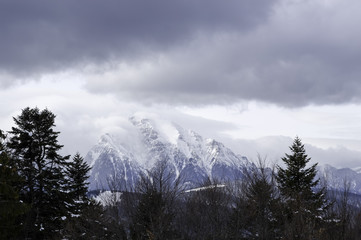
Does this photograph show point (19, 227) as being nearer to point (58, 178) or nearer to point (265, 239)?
point (58, 178)

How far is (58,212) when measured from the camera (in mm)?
35656

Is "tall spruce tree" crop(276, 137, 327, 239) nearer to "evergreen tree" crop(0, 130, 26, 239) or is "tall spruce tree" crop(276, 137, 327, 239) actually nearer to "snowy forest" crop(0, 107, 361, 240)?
"snowy forest" crop(0, 107, 361, 240)

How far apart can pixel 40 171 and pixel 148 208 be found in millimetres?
12581

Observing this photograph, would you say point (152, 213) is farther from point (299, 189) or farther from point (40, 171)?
point (299, 189)

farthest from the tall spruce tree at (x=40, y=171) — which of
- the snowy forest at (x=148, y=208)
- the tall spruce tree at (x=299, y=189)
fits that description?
the tall spruce tree at (x=299, y=189)

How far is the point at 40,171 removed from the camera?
35.6 meters

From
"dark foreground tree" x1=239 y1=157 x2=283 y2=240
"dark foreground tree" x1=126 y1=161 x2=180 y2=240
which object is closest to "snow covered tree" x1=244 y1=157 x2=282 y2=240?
"dark foreground tree" x1=239 y1=157 x2=283 y2=240

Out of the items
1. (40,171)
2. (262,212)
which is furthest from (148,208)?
(40,171)

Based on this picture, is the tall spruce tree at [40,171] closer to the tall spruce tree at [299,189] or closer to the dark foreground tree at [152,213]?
the dark foreground tree at [152,213]

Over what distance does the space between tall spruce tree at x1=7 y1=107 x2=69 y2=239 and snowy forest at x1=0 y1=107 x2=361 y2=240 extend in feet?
0.24

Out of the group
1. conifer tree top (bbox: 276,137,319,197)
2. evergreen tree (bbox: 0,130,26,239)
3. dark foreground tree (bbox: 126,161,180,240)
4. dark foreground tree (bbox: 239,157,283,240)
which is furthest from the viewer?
conifer tree top (bbox: 276,137,319,197)

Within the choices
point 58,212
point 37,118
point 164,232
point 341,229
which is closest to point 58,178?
point 58,212

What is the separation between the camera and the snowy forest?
2612cm

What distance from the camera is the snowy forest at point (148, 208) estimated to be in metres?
26.1
